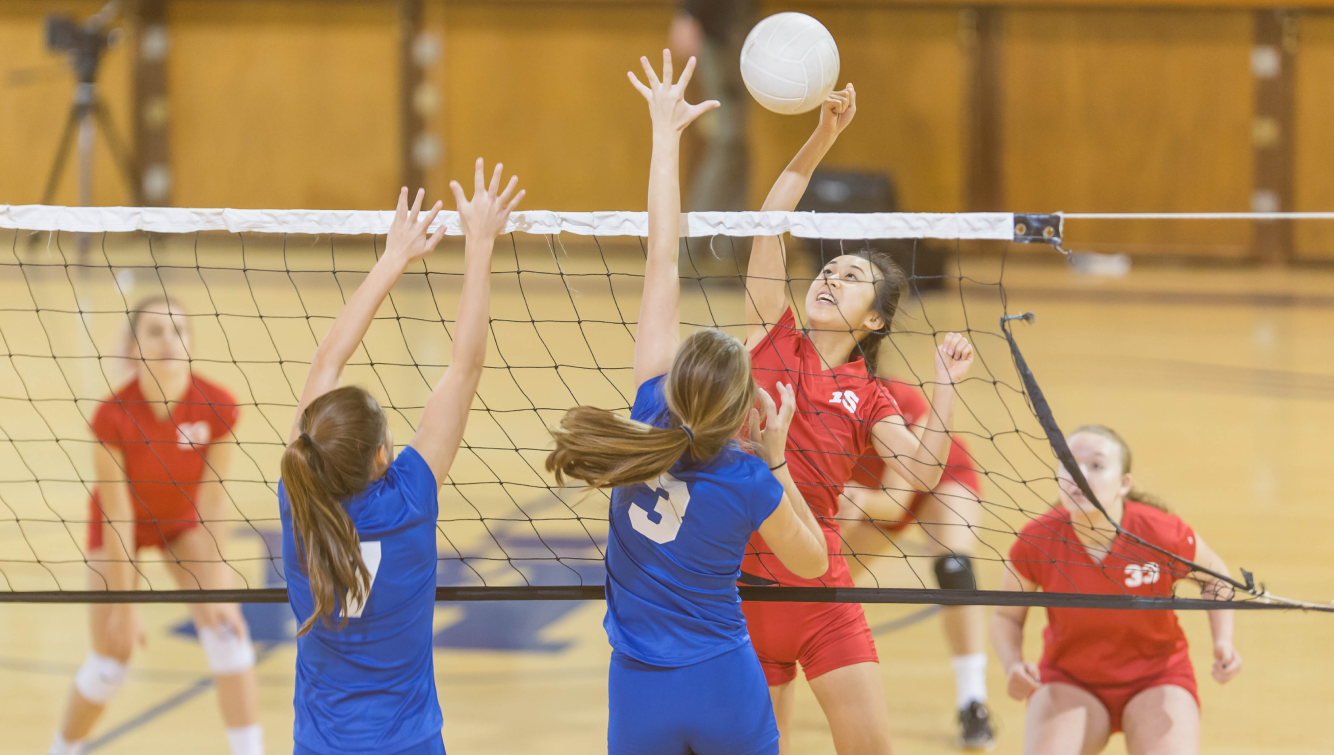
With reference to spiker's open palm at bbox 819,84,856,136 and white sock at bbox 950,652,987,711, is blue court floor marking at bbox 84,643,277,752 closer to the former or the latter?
white sock at bbox 950,652,987,711

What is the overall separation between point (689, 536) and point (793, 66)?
1.56 meters

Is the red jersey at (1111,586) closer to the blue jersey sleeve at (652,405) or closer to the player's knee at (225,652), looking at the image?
the blue jersey sleeve at (652,405)

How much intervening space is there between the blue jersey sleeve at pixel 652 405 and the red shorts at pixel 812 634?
0.76m

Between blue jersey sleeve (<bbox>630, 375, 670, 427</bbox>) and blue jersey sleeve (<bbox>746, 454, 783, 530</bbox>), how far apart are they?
7.9 inches

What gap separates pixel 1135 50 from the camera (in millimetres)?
13859

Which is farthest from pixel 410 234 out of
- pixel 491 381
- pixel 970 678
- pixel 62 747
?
pixel 491 381

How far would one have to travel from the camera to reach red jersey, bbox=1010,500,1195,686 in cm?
339

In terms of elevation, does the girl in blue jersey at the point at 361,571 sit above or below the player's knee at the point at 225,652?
above

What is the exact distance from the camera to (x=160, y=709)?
4125 millimetres

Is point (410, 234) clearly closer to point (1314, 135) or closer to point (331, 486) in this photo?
point (331, 486)

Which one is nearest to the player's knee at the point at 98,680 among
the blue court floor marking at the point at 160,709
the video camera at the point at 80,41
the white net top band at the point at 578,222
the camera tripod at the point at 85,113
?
the blue court floor marking at the point at 160,709

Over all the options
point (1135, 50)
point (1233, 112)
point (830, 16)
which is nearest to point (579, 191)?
point (830, 16)

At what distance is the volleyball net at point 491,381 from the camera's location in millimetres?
3285

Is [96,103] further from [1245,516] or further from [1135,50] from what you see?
[1245,516]
